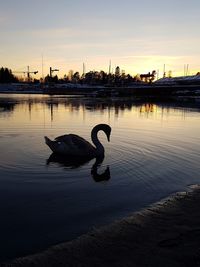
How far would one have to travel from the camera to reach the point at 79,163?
1438 centimetres

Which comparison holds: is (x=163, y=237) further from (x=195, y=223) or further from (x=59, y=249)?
(x=59, y=249)

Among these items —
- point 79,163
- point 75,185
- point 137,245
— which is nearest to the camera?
point 137,245

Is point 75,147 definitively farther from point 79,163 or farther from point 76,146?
point 79,163

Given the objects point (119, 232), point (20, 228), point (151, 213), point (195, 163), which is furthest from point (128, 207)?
point (195, 163)

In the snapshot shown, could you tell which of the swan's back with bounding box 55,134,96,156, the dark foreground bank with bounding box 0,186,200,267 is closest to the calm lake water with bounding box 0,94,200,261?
the dark foreground bank with bounding box 0,186,200,267

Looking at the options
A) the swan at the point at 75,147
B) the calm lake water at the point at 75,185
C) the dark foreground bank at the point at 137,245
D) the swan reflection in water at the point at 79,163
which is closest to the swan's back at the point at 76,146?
the swan at the point at 75,147

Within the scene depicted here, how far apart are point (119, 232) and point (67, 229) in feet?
3.82

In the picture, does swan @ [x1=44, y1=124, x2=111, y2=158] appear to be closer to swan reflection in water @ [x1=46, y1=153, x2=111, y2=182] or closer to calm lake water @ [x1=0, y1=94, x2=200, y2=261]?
swan reflection in water @ [x1=46, y1=153, x2=111, y2=182]

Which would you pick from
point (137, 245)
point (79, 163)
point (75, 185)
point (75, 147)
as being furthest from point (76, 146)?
point (137, 245)

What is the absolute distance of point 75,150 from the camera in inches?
598

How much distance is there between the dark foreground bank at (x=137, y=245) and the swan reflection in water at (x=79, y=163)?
370cm

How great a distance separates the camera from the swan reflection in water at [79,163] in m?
12.5

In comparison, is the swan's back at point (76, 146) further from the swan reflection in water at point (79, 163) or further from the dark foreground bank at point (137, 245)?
the dark foreground bank at point (137, 245)

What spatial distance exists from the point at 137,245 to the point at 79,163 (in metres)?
7.47
